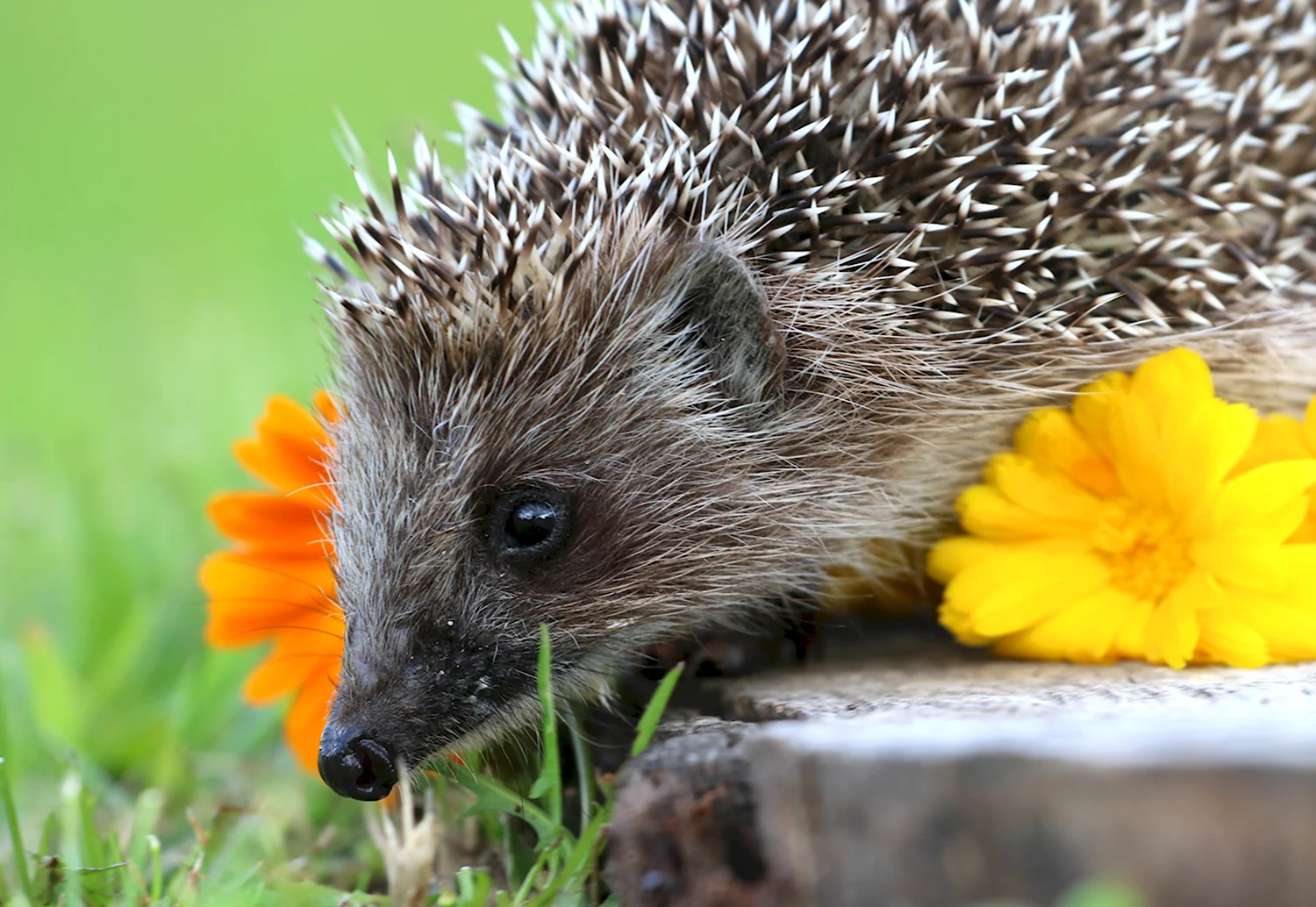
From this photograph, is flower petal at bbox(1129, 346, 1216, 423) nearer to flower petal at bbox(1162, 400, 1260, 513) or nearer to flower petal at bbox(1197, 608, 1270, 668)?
flower petal at bbox(1162, 400, 1260, 513)

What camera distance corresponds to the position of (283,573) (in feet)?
8.32

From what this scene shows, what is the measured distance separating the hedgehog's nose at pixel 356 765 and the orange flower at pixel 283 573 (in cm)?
54

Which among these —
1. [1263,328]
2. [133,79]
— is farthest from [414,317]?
[133,79]

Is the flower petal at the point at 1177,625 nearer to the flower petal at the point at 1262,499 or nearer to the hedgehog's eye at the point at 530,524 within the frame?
the flower petal at the point at 1262,499

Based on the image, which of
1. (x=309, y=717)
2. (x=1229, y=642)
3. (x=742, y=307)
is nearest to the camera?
(x=1229, y=642)

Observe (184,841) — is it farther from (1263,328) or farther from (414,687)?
(1263,328)

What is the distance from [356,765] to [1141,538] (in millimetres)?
1167

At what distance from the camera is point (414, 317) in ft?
7.00

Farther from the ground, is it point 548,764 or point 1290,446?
point 1290,446

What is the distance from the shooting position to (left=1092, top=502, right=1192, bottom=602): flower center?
2.05 meters

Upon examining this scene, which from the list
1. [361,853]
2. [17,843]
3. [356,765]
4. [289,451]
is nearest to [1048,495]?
[356,765]

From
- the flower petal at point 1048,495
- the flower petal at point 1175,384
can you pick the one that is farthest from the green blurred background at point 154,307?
the flower petal at point 1175,384

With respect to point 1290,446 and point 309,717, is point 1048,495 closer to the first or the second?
point 1290,446

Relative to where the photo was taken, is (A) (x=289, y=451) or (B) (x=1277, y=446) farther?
(A) (x=289, y=451)
